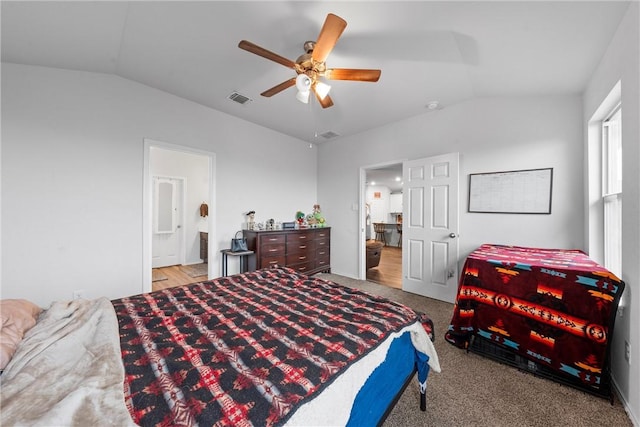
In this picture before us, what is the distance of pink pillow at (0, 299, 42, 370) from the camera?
0.93m

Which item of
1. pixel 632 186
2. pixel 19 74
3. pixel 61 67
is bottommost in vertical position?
pixel 632 186

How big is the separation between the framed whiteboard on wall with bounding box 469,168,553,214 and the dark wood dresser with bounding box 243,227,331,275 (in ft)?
8.48

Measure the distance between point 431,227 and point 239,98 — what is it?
3.20 m

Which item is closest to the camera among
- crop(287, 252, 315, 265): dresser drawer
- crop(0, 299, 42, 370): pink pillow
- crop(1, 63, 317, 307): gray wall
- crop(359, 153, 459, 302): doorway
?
crop(0, 299, 42, 370): pink pillow

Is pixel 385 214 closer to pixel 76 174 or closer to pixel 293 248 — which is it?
pixel 293 248

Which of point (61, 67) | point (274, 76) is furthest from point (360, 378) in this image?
point (61, 67)

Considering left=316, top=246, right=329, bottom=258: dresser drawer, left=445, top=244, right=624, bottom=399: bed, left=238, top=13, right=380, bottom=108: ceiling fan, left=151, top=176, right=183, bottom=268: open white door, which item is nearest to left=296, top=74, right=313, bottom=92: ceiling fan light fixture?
left=238, top=13, right=380, bottom=108: ceiling fan

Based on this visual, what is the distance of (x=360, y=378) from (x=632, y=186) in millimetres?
2010

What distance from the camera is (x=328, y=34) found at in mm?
1643

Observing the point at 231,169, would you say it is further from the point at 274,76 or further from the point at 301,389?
the point at 301,389

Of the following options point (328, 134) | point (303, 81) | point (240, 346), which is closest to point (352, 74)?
point (303, 81)

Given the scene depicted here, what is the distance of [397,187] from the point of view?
936cm

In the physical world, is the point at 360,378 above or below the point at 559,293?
below

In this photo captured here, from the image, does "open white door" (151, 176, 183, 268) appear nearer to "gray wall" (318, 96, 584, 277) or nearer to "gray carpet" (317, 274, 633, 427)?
"gray wall" (318, 96, 584, 277)
